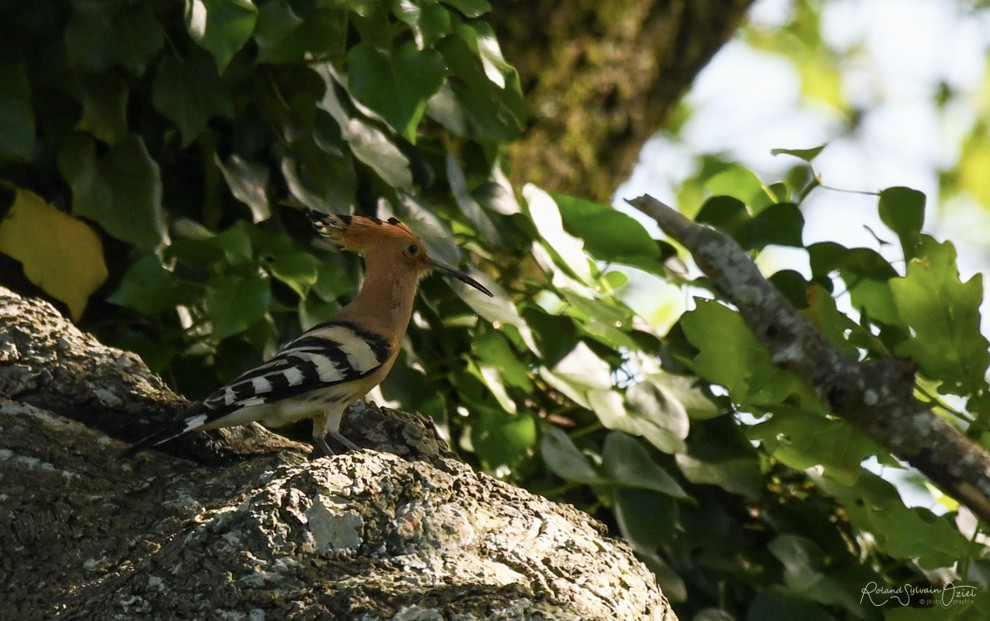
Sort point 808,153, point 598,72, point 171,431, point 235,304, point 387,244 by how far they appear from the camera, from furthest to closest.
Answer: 1. point 598,72
2. point 387,244
3. point 808,153
4. point 235,304
5. point 171,431

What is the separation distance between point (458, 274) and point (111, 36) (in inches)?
32.2

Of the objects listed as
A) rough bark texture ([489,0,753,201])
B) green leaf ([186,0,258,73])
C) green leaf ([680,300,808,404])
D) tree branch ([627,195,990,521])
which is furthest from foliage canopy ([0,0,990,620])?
rough bark texture ([489,0,753,201])

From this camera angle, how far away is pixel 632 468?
230 cm

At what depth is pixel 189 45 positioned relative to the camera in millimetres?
2326

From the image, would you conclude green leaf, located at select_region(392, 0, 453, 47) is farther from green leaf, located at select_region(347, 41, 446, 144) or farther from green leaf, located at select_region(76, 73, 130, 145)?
green leaf, located at select_region(76, 73, 130, 145)

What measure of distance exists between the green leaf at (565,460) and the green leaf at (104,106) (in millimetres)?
1017

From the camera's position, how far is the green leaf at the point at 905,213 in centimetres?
214

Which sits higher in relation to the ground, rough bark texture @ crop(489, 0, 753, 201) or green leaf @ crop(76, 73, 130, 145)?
green leaf @ crop(76, 73, 130, 145)

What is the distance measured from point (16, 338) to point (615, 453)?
111 cm

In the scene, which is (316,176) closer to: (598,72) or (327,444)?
(327,444)

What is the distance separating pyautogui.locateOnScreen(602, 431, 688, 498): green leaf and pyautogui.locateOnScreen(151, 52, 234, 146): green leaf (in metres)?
0.98

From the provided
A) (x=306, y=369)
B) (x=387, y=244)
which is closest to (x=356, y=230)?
(x=387, y=244)

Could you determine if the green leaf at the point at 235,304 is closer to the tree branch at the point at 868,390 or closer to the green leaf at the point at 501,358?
the green leaf at the point at 501,358

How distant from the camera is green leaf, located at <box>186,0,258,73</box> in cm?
204
